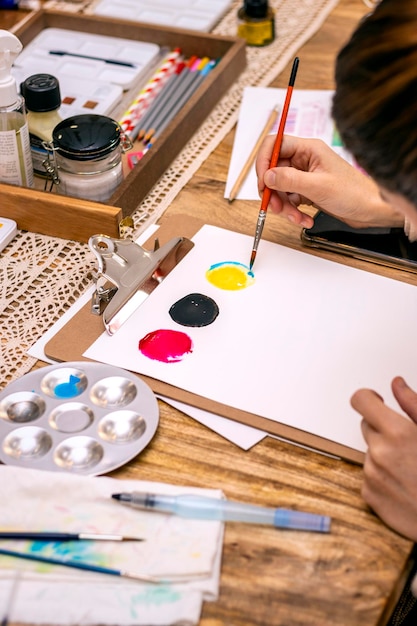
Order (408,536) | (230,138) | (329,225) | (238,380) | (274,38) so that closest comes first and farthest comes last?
1. (408,536)
2. (238,380)
3. (329,225)
4. (230,138)
5. (274,38)

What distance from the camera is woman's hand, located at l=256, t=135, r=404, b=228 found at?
43.8 inches

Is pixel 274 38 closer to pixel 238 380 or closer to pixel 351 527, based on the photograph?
pixel 238 380

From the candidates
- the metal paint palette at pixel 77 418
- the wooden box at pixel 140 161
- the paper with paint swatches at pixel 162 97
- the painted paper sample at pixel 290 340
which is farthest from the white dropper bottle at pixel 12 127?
the metal paint palette at pixel 77 418

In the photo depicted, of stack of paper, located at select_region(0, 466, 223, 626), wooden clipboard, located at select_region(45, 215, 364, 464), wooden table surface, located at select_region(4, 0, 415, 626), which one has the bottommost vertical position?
wooden table surface, located at select_region(4, 0, 415, 626)

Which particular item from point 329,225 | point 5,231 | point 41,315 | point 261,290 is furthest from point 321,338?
point 5,231

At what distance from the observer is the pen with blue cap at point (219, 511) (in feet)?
2.56

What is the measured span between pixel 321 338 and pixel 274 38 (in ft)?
3.25

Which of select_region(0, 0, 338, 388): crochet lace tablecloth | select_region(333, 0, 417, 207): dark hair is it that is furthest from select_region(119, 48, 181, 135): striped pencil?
select_region(333, 0, 417, 207): dark hair

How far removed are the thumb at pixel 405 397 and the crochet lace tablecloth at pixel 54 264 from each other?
45 centimetres

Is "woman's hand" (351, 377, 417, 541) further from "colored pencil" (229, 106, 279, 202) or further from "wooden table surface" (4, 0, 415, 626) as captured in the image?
"colored pencil" (229, 106, 279, 202)

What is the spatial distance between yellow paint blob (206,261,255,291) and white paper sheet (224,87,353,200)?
25 cm

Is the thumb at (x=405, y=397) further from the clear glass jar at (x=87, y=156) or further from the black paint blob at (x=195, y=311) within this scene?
the clear glass jar at (x=87, y=156)

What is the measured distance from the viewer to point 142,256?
108cm

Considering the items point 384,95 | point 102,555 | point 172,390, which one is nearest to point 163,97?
point 172,390
